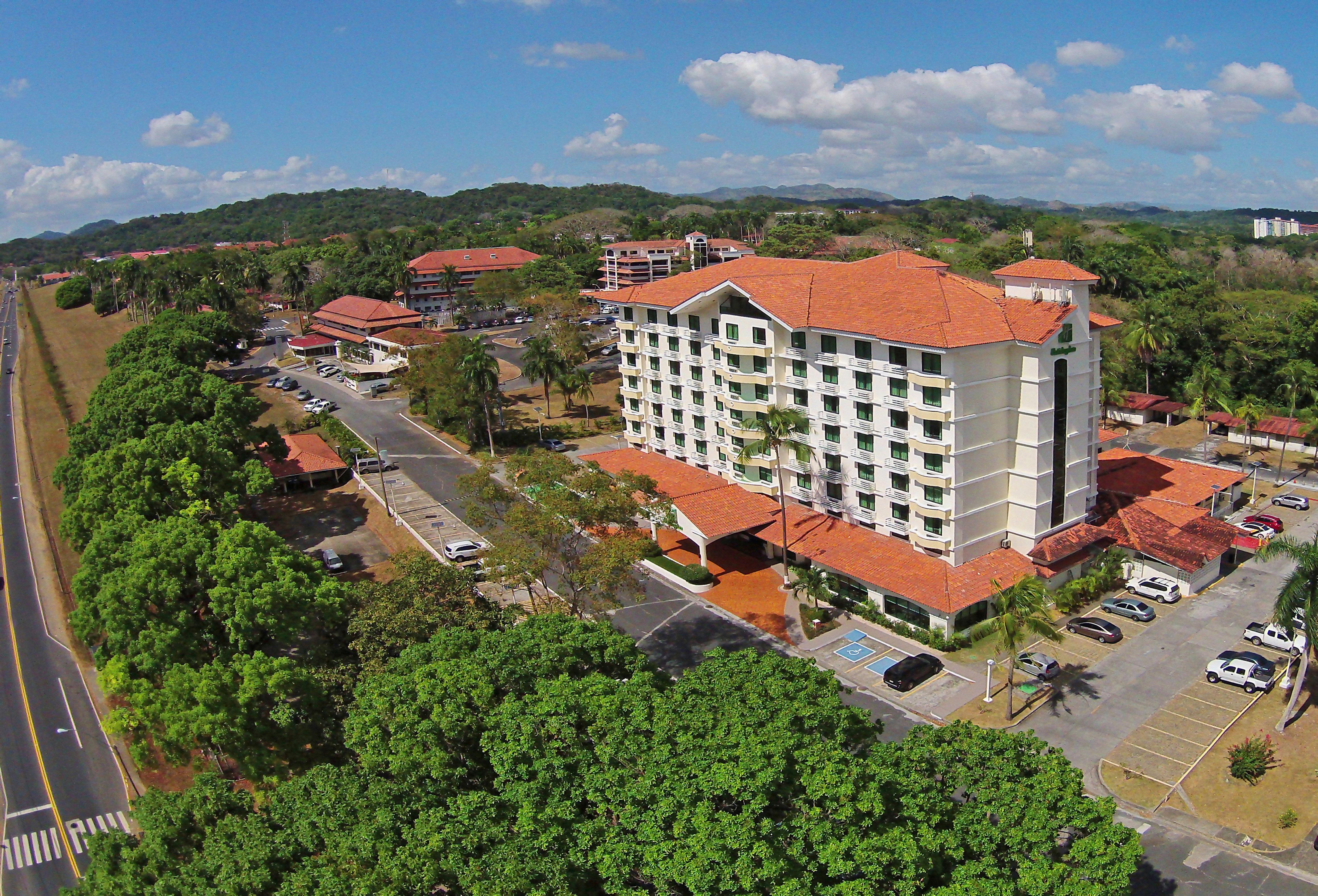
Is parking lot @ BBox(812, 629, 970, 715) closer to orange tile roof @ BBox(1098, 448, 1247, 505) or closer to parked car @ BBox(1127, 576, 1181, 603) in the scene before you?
parked car @ BBox(1127, 576, 1181, 603)

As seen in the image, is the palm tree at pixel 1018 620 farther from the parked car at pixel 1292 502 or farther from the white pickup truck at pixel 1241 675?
the parked car at pixel 1292 502

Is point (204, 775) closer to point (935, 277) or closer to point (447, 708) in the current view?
point (447, 708)

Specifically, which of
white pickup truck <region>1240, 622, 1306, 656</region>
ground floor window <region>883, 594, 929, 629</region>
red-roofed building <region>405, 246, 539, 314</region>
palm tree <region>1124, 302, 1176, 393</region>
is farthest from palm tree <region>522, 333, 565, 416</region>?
white pickup truck <region>1240, 622, 1306, 656</region>

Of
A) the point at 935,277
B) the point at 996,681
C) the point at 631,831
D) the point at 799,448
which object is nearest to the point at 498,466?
the point at 799,448

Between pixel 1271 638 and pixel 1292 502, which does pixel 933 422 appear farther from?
pixel 1292 502

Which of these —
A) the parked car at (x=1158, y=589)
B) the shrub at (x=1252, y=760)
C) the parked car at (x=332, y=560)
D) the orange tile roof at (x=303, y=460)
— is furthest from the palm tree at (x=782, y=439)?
the orange tile roof at (x=303, y=460)
